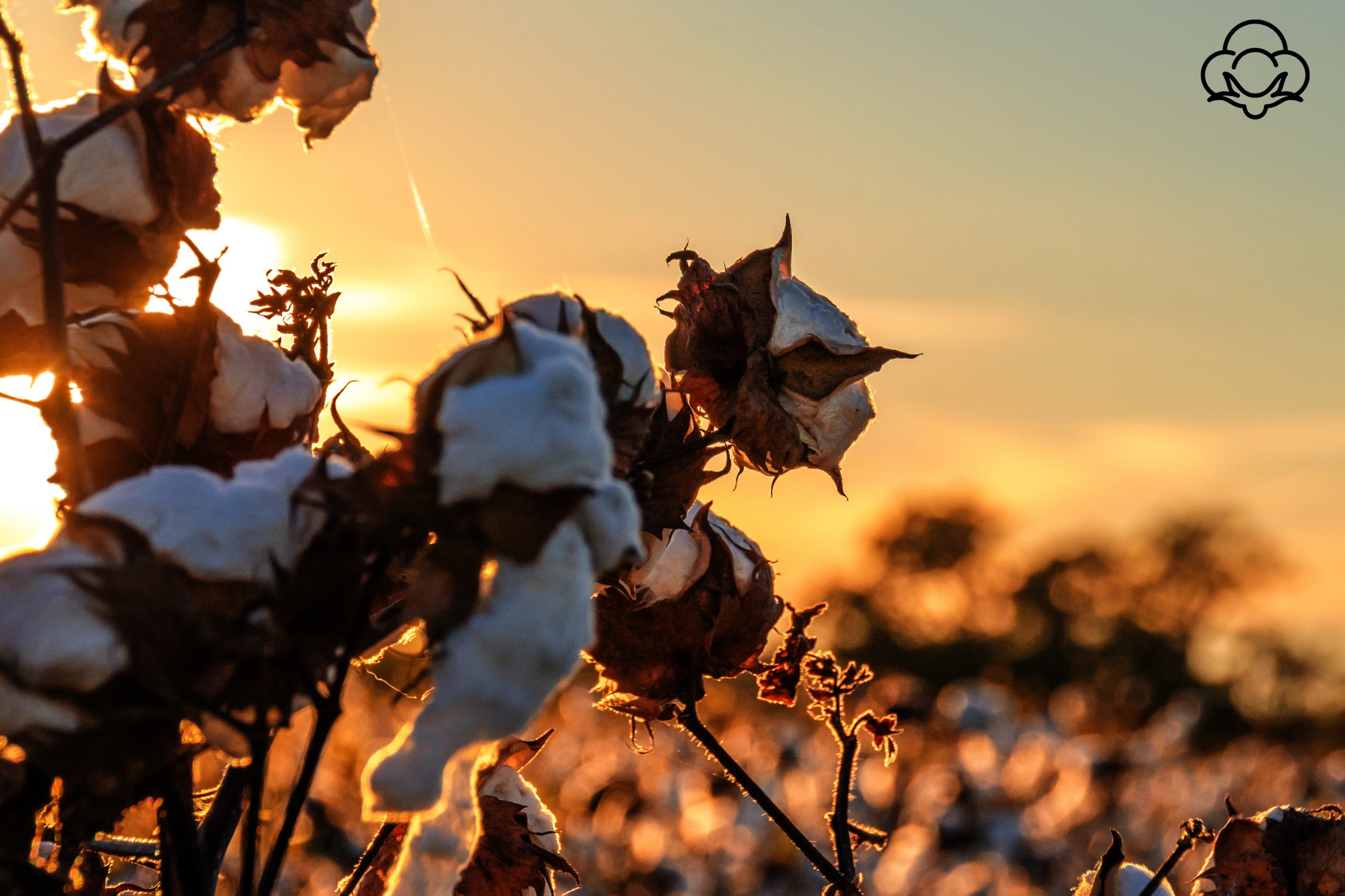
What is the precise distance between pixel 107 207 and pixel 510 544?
0.59 m

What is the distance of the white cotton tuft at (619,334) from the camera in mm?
1030

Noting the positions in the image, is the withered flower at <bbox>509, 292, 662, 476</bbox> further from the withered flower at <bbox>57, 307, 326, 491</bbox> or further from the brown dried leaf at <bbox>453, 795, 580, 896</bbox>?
the brown dried leaf at <bbox>453, 795, 580, 896</bbox>

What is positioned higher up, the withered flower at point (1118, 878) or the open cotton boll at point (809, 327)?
the open cotton boll at point (809, 327)

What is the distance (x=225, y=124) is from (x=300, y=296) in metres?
0.23

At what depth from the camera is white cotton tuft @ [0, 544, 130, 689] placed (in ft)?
2.64

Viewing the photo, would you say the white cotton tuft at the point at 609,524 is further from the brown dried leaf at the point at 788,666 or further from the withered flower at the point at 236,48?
the brown dried leaf at the point at 788,666

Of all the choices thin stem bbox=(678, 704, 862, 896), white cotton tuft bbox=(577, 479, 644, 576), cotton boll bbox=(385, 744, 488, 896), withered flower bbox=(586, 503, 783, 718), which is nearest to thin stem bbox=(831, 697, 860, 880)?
thin stem bbox=(678, 704, 862, 896)

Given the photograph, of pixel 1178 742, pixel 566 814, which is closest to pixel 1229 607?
pixel 1178 742

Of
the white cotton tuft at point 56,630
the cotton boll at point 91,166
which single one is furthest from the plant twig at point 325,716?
the cotton boll at point 91,166

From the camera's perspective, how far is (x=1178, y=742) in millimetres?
14633

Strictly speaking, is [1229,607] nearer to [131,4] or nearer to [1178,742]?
[1178,742]

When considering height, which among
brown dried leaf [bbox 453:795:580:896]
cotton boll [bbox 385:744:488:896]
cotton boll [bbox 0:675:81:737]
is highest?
cotton boll [bbox 0:675:81:737]

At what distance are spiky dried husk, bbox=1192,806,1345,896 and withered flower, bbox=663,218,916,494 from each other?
0.64m

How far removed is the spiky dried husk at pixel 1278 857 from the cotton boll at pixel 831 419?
25.8 inches
